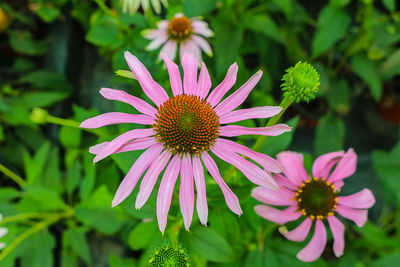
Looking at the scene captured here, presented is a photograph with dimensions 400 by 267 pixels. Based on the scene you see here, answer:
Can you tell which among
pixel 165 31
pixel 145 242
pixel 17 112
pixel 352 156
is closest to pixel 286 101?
A: pixel 352 156

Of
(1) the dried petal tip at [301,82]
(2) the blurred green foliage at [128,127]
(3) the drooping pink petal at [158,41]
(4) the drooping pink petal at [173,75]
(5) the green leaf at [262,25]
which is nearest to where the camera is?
(1) the dried petal tip at [301,82]

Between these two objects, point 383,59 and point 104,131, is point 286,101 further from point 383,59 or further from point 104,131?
point 383,59

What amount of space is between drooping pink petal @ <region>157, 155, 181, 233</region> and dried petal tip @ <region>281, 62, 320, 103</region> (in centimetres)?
25

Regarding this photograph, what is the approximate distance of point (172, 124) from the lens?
65 centimetres

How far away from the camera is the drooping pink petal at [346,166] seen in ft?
2.46

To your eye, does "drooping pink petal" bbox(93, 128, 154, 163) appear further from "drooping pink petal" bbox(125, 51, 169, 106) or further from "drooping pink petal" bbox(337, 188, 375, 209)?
"drooping pink petal" bbox(337, 188, 375, 209)

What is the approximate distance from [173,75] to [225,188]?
9.0 inches

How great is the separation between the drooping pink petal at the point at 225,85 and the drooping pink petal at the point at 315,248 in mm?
360

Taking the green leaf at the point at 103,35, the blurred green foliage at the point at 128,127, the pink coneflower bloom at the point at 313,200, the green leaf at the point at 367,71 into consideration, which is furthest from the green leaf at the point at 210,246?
the green leaf at the point at 367,71

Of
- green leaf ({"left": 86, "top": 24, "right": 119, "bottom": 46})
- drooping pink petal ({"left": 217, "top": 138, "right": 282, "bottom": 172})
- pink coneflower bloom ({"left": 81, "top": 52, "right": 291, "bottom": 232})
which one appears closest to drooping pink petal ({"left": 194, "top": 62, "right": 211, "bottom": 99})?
pink coneflower bloom ({"left": 81, "top": 52, "right": 291, "bottom": 232})

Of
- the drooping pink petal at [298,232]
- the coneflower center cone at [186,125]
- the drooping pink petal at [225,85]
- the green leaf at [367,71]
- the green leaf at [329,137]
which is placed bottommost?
the drooping pink petal at [298,232]

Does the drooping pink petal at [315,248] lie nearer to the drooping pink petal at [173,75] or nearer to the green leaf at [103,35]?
the drooping pink petal at [173,75]

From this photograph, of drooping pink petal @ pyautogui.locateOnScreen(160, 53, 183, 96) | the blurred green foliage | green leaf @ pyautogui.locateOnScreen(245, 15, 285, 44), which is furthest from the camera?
green leaf @ pyautogui.locateOnScreen(245, 15, 285, 44)

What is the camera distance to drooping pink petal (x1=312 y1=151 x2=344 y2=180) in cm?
75
